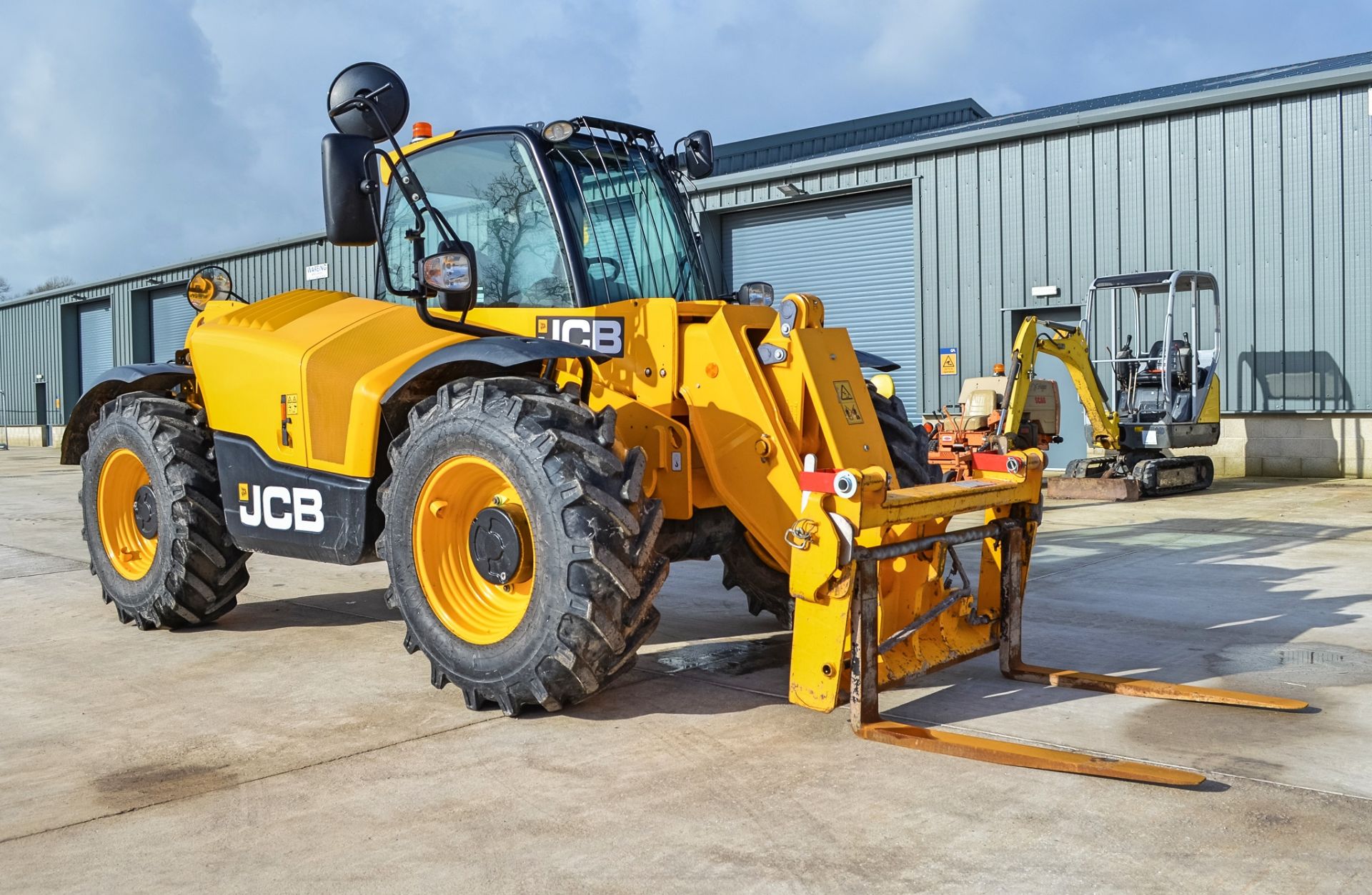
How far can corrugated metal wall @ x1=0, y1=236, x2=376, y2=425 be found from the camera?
97.0 feet

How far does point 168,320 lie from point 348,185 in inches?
1335

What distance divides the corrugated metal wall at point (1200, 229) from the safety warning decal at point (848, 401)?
1355 centimetres

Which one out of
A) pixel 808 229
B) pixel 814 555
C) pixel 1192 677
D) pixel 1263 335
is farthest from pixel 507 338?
pixel 808 229

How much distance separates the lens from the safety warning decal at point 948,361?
63.0 feet

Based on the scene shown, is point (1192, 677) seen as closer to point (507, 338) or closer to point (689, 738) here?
point (689, 738)

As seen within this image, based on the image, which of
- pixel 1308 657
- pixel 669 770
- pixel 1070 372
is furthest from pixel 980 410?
pixel 669 770

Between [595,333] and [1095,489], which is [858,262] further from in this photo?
[595,333]

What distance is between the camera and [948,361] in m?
19.3

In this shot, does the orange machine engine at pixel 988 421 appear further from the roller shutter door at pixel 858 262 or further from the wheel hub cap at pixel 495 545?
the wheel hub cap at pixel 495 545

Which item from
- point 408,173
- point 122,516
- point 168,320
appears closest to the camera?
point 408,173

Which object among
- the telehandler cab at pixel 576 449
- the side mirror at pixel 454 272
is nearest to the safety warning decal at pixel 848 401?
the telehandler cab at pixel 576 449

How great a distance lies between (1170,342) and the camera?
15.0 meters

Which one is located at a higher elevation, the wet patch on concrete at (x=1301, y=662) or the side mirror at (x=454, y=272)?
the side mirror at (x=454, y=272)

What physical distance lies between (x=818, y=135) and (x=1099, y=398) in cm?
1620
